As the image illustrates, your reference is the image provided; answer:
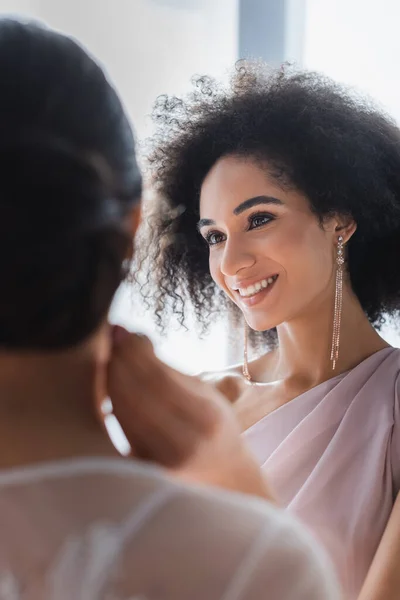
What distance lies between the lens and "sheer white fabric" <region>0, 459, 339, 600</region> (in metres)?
0.50

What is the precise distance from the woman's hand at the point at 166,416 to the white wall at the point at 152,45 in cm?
109

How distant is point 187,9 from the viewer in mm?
1926

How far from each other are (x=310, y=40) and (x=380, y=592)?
4.68 feet

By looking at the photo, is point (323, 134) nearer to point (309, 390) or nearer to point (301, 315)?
point (301, 315)

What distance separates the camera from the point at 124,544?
20.1 inches

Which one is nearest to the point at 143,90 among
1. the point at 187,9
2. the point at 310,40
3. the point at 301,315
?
the point at 187,9

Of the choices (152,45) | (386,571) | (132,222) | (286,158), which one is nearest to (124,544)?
(132,222)

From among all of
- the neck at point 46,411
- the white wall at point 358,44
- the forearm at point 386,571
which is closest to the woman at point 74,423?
the neck at point 46,411

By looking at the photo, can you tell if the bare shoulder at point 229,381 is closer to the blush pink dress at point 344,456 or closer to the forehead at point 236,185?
the blush pink dress at point 344,456

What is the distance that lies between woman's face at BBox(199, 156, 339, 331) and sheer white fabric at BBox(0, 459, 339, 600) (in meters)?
0.86

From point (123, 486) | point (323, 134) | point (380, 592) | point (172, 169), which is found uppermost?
point (123, 486)

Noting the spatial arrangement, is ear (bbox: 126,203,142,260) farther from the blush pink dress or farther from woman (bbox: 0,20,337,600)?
the blush pink dress

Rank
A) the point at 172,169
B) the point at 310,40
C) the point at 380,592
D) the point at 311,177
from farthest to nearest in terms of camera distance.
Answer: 1. the point at 310,40
2. the point at 172,169
3. the point at 311,177
4. the point at 380,592

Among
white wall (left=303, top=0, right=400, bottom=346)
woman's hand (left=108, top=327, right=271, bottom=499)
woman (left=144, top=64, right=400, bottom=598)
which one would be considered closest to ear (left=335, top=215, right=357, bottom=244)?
woman (left=144, top=64, right=400, bottom=598)
